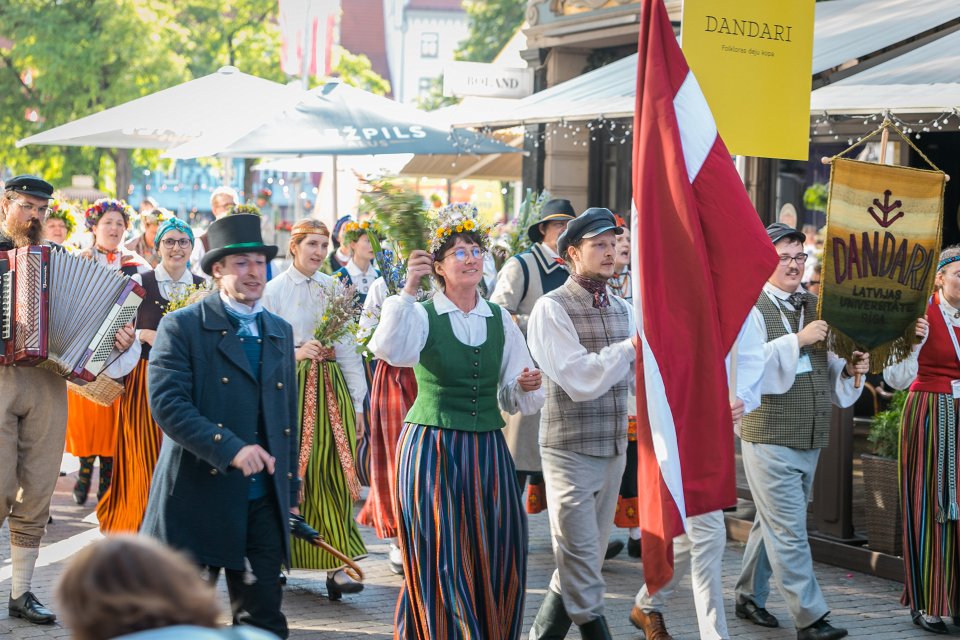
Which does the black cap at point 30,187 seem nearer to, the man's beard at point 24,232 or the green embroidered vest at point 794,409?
the man's beard at point 24,232

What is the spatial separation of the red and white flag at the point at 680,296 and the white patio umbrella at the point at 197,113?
6450 mm

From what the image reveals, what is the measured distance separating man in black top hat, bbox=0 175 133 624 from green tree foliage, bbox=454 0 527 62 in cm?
3666

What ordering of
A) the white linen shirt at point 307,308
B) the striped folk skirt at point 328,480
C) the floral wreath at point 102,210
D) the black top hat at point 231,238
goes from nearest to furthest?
the black top hat at point 231,238, the striped folk skirt at point 328,480, the white linen shirt at point 307,308, the floral wreath at point 102,210

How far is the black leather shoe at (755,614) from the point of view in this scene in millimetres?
6684

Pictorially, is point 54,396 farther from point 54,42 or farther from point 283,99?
point 54,42

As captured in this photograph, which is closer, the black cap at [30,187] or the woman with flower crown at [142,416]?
the black cap at [30,187]

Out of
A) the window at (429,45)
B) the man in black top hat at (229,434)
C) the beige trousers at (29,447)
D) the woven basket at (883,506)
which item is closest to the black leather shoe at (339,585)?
the beige trousers at (29,447)

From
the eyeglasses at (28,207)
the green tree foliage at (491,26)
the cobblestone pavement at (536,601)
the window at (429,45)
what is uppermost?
the window at (429,45)

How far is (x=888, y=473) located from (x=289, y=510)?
4147mm

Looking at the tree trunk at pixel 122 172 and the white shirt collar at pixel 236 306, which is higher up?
the tree trunk at pixel 122 172

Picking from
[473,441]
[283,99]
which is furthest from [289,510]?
[283,99]

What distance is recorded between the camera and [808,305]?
6.52 m

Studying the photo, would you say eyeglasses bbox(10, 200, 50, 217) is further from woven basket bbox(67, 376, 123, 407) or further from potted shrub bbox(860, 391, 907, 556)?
potted shrub bbox(860, 391, 907, 556)

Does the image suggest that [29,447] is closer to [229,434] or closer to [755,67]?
[229,434]
